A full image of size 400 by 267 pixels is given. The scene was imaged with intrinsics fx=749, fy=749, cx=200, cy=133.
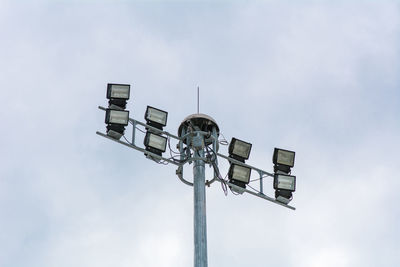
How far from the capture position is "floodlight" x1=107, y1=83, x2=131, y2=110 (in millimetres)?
17797

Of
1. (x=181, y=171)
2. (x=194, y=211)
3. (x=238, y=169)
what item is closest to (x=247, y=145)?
(x=238, y=169)

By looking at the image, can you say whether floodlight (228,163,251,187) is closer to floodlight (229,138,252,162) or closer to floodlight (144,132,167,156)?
floodlight (229,138,252,162)

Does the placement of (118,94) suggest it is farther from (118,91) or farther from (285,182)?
(285,182)

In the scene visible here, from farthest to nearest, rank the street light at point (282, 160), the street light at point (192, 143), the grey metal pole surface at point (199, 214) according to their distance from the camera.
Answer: the street light at point (282, 160) < the street light at point (192, 143) < the grey metal pole surface at point (199, 214)

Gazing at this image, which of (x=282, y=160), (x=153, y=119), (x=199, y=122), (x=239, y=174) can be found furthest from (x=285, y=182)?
(x=153, y=119)

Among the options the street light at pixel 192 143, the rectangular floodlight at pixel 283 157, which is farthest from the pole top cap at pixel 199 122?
the rectangular floodlight at pixel 283 157

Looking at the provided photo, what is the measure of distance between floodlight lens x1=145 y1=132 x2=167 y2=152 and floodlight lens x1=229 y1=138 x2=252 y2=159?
1882mm

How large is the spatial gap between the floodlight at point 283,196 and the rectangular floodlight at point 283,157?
869 mm

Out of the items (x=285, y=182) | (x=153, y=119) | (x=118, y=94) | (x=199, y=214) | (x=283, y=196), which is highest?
(x=118, y=94)

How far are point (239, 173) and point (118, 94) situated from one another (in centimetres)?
347

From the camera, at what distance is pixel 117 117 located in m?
17.3

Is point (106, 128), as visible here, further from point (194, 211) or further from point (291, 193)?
point (291, 193)

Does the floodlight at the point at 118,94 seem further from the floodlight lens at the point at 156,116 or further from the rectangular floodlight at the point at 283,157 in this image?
the rectangular floodlight at the point at 283,157

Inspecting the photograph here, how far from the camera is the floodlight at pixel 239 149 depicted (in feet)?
60.3
